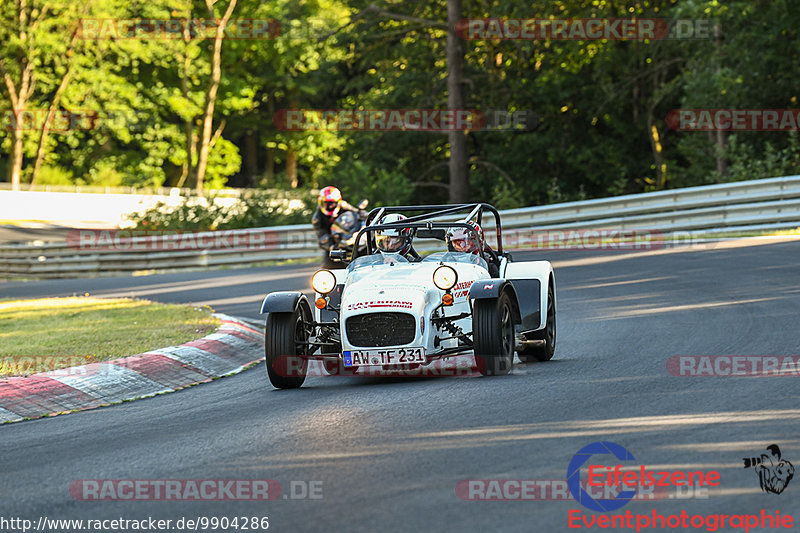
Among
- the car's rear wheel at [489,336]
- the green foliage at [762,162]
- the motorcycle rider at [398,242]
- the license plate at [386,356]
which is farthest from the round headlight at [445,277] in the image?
the green foliage at [762,162]

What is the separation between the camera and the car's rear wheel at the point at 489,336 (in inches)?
320

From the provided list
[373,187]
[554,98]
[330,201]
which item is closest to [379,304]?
[330,201]

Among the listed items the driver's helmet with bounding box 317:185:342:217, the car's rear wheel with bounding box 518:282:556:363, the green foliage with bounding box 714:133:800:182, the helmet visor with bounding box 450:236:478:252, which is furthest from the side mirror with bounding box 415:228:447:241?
the green foliage with bounding box 714:133:800:182

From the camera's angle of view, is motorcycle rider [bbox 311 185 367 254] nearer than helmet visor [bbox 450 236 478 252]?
No

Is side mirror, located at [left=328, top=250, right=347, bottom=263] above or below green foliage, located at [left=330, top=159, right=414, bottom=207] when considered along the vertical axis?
below

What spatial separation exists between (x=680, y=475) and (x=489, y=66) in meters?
26.3

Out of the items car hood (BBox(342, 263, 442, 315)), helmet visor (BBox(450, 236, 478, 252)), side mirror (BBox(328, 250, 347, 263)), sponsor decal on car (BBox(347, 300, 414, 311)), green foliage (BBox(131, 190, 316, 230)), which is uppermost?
green foliage (BBox(131, 190, 316, 230))

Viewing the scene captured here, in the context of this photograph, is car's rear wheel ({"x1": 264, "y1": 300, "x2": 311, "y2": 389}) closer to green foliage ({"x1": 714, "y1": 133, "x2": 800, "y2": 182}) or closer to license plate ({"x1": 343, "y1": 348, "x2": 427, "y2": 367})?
license plate ({"x1": 343, "y1": 348, "x2": 427, "y2": 367})

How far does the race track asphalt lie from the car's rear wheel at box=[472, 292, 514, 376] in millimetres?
232

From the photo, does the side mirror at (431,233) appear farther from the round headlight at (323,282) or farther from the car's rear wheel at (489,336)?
the car's rear wheel at (489,336)

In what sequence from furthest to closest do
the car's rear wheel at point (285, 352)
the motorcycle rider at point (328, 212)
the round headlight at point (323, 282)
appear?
the motorcycle rider at point (328, 212), the round headlight at point (323, 282), the car's rear wheel at point (285, 352)

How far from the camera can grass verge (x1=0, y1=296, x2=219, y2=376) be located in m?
9.68

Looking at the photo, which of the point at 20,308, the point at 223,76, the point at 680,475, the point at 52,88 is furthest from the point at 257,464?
the point at 223,76

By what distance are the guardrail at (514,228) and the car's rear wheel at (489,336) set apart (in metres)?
12.2
